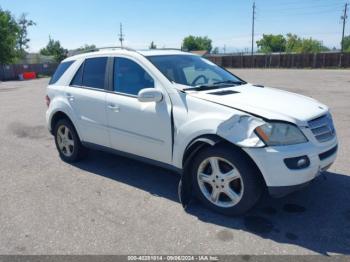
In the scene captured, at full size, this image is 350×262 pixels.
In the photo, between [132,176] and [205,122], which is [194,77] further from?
[132,176]

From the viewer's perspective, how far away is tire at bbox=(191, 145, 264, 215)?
3223 mm

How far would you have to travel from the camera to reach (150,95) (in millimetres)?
3633

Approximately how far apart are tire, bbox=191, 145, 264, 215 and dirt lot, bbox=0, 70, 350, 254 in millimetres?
153

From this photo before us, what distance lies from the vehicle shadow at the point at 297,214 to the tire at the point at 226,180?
5.4 inches

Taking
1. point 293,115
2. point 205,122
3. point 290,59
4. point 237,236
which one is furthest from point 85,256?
point 290,59

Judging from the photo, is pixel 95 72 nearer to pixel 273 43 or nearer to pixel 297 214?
pixel 297 214

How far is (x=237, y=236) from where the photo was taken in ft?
10.3

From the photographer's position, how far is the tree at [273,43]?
355 ft

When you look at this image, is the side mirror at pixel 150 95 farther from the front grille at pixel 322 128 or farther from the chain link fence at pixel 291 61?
the chain link fence at pixel 291 61

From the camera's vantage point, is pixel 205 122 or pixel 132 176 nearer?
pixel 205 122

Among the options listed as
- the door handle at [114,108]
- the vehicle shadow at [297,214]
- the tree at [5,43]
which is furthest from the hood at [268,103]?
the tree at [5,43]

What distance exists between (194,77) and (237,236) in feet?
6.68

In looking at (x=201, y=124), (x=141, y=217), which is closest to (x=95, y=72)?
(x=201, y=124)

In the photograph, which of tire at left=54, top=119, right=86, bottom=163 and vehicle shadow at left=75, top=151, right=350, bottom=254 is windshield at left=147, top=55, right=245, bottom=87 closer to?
vehicle shadow at left=75, top=151, right=350, bottom=254
